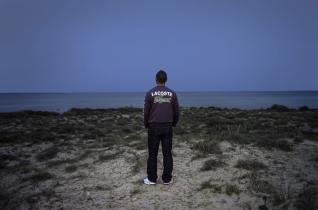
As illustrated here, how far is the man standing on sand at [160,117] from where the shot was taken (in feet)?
25.8

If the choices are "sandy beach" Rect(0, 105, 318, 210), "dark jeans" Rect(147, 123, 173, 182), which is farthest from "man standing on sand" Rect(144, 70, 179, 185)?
"sandy beach" Rect(0, 105, 318, 210)

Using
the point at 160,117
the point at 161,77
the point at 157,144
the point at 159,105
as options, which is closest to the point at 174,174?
the point at 157,144

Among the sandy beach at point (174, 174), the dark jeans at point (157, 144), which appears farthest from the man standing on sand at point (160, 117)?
the sandy beach at point (174, 174)

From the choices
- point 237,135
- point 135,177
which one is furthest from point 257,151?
point 135,177

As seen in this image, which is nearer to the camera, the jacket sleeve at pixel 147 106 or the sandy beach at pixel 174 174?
the sandy beach at pixel 174 174

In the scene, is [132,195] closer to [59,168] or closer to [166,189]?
[166,189]

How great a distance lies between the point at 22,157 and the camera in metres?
11.8

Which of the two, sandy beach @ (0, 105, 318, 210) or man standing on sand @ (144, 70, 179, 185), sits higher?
man standing on sand @ (144, 70, 179, 185)

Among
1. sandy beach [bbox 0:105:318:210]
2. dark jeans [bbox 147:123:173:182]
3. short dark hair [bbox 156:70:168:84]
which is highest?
short dark hair [bbox 156:70:168:84]

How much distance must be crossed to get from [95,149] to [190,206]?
637 cm

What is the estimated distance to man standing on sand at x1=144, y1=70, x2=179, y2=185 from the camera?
25.8 ft

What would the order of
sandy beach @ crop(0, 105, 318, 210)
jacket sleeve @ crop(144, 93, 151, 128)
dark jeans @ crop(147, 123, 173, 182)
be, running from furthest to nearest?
dark jeans @ crop(147, 123, 173, 182)
jacket sleeve @ crop(144, 93, 151, 128)
sandy beach @ crop(0, 105, 318, 210)

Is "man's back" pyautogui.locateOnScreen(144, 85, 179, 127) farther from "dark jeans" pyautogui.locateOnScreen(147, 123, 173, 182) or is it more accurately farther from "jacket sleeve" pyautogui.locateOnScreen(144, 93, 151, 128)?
"dark jeans" pyautogui.locateOnScreen(147, 123, 173, 182)

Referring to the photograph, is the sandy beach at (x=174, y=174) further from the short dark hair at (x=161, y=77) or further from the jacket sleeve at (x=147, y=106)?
the short dark hair at (x=161, y=77)
